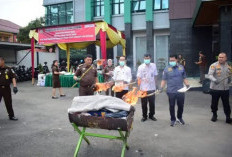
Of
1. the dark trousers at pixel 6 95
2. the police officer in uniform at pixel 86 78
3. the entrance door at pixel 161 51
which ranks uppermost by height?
the entrance door at pixel 161 51

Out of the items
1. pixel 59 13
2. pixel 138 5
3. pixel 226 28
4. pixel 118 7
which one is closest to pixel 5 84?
pixel 226 28

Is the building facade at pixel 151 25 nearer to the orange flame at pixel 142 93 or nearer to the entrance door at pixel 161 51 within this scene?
the entrance door at pixel 161 51

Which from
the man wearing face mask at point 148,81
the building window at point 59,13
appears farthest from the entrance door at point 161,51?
the man wearing face mask at point 148,81

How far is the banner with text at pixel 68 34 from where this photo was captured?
11.8m

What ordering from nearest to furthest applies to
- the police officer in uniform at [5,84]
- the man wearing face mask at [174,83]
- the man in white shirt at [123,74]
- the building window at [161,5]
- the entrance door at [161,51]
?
the man wearing face mask at [174,83] < the police officer in uniform at [5,84] < the man in white shirt at [123,74] < the building window at [161,5] < the entrance door at [161,51]

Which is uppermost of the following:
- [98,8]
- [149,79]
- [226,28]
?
[98,8]

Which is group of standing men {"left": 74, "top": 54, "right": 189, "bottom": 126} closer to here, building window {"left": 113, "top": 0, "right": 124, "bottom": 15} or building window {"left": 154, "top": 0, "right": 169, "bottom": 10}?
building window {"left": 154, "top": 0, "right": 169, "bottom": 10}

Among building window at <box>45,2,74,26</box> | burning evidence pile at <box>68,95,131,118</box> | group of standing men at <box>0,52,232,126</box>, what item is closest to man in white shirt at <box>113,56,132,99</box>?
group of standing men at <box>0,52,232,126</box>

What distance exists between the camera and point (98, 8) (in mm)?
22031

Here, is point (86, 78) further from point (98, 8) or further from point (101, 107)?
point (98, 8)

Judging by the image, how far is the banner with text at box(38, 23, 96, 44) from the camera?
38.8 feet

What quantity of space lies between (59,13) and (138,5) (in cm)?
938

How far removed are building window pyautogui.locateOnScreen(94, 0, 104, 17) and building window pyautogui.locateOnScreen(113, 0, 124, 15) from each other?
54.0 inches

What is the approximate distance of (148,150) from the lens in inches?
173
